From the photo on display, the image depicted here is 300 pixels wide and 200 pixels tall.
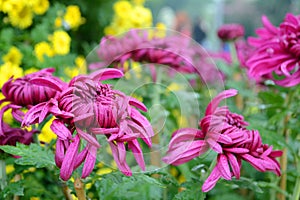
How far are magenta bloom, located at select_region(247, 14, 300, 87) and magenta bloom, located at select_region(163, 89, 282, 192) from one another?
18 centimetres

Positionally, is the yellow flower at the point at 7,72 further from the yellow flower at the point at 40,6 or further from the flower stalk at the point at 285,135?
the flower stalk at the point at 285,135

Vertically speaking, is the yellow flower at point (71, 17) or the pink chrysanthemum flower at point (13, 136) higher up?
the yellow flower at point (71, 17)

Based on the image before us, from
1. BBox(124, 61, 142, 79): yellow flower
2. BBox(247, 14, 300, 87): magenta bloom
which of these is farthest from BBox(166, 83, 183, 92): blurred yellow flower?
BBox(247, 14, 300, 87): magenta bloom

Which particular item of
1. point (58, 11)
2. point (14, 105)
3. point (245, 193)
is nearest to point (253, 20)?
point (58, 11)

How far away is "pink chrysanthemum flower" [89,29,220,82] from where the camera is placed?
1028mm

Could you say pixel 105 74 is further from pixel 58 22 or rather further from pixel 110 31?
pixel 110 31

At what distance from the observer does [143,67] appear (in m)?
1.11

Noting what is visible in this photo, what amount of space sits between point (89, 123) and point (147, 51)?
463 millimetres

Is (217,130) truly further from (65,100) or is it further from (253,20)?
(253,20)

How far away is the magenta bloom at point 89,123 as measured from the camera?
60 centimetres

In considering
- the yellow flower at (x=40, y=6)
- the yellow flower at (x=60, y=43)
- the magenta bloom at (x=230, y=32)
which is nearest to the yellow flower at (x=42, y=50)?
the yellow flower at (x=60, y=43)

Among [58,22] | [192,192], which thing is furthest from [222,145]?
[58,22]

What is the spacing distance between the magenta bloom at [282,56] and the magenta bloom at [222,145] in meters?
0.18

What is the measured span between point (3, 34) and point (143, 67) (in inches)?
31.0
